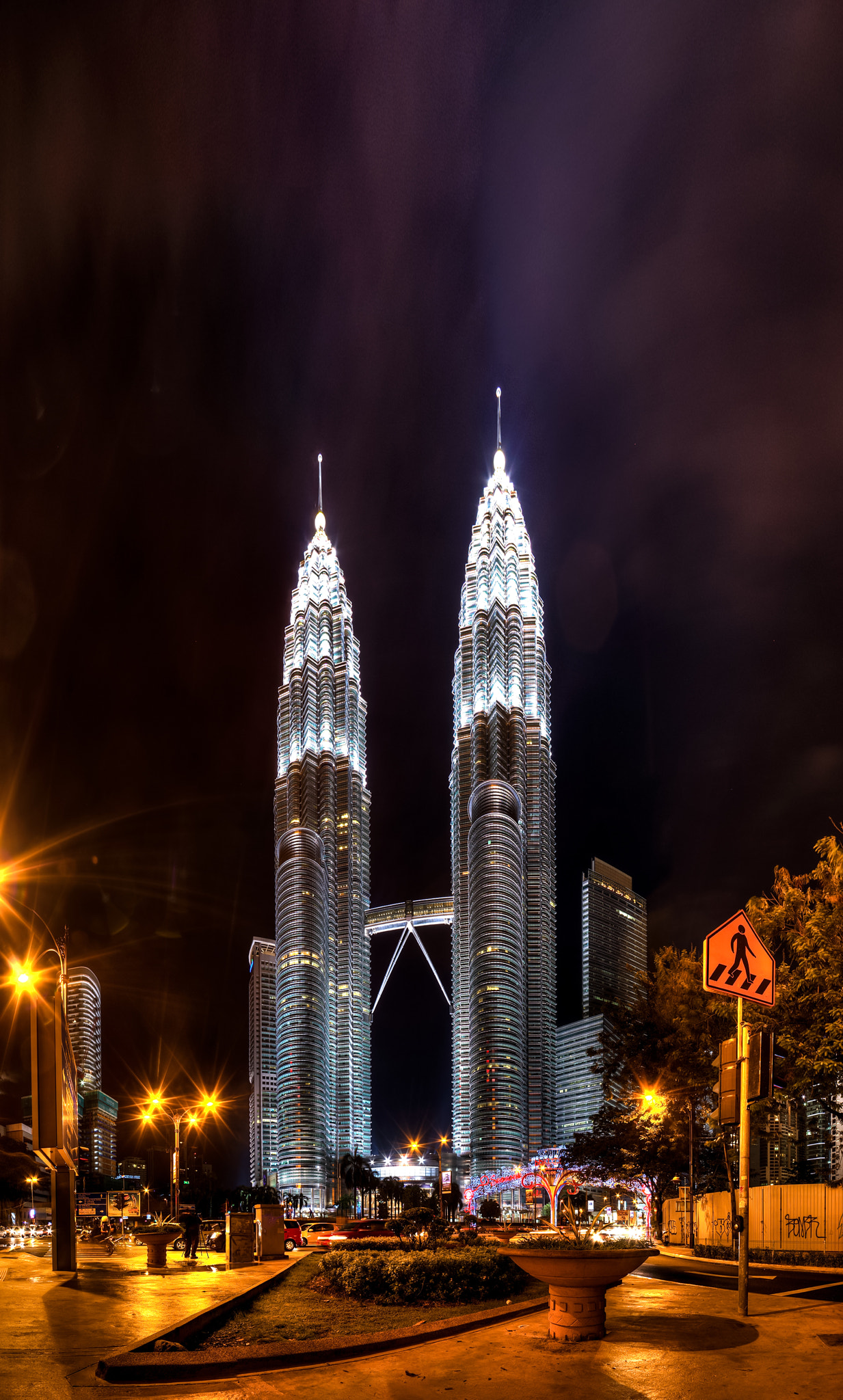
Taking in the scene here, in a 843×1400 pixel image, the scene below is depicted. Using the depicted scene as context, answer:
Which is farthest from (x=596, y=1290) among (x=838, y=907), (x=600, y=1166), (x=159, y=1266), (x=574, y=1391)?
(x=600, y=1166)

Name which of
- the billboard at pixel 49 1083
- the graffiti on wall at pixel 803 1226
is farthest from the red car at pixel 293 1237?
the graffiti on wall at pixel 803 1226

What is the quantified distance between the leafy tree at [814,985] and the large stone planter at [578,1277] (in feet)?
51.9

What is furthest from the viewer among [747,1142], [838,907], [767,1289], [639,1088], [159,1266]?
[639,1088]

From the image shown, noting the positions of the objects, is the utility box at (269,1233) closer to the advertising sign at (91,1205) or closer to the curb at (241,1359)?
the curb at (241,1359)

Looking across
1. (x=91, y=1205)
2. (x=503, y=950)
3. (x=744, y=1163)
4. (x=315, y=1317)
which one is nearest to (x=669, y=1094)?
(x=744, y=1163)

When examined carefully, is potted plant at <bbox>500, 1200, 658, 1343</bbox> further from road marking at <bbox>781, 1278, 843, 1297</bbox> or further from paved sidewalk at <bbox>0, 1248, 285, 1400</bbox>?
road marking at <bbox>781, 1278, 843, 1297</bbox>

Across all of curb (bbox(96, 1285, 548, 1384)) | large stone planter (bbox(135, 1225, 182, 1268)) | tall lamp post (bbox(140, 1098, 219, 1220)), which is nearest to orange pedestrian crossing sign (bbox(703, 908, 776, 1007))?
curb (bbox(96, 1285, 548, 1384))

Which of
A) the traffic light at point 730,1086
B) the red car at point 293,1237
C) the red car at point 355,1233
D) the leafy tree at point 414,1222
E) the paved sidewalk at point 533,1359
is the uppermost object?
the traffic light at point 730,1086

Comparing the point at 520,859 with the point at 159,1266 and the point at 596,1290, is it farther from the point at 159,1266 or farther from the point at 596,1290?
the point at 596,1290

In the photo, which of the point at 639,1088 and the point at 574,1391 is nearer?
the point at 574,1391

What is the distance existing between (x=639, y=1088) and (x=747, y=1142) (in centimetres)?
3037

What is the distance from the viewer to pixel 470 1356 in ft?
37.4

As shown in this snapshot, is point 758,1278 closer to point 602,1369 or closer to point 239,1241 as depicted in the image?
point 602,1369

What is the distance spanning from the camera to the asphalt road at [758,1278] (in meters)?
17.9
